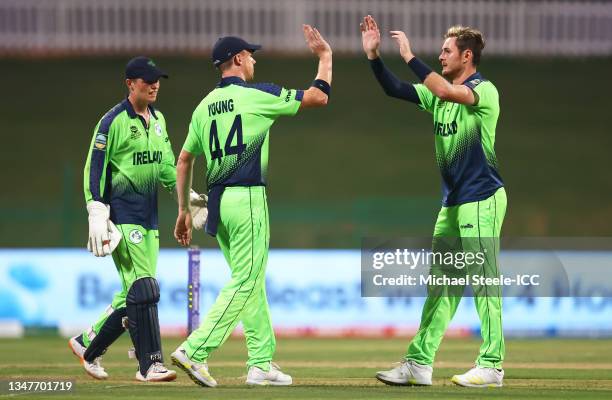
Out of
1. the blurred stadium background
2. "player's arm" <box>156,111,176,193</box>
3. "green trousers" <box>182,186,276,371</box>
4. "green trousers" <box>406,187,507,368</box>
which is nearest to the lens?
"green trousers" <box>182,186,276,371</box>

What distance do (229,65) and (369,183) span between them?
53.3 feet

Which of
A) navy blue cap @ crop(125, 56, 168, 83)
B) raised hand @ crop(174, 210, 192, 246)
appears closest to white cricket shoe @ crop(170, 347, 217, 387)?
raised hand @ crop(174, 210, 192, 246)

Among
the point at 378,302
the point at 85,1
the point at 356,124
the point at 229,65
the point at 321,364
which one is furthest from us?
the point at 85,1

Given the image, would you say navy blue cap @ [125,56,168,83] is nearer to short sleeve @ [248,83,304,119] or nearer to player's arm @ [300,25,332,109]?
short sleeve @ [248,83,304,119]

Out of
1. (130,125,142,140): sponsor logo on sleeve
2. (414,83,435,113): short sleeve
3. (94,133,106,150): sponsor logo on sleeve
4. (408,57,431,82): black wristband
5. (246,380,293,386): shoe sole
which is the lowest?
(246,380,293,386): shoe sole

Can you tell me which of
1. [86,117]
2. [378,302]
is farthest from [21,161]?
[378,302]

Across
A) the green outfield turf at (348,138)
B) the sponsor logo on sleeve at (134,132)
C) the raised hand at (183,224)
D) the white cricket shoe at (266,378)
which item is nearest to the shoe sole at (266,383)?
the white cricket shoe at (266,378)

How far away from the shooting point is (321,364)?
1258 cm

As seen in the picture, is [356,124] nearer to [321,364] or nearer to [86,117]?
[86,117]

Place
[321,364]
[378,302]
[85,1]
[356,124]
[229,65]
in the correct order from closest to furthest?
[229,65] < [321,364] < [378,302] < [356,124] < [85,1]

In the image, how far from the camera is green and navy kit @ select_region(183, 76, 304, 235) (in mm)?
9617

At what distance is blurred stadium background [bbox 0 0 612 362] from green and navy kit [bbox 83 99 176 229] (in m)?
6.79

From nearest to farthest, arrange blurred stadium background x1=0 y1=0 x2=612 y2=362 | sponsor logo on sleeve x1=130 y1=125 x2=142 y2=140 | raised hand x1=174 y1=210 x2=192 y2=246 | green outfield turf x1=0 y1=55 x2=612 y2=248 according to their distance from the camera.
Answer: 1. raised hand x1=174 y1=210 x2=192 y2=246
2. sponsor logo on sleeve x1=130 y1=125 x2=142 y2=140
3. blurred stadium background x1=0 y1=0 x2=612 y2=362
4. green outfield turf x1=0 y1=55 x2=612 y2=248

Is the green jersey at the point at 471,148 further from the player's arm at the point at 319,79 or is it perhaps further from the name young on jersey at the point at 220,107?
the name young on jersey at the point at 220,107
